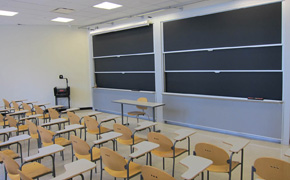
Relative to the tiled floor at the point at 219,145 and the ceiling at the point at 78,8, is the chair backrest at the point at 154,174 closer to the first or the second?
the tiled floor at the point at 219,145

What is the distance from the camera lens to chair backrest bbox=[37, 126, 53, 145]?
147 inches

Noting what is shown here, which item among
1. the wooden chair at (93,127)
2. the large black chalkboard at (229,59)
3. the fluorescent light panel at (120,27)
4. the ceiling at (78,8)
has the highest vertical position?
the ceiling at (78,8)

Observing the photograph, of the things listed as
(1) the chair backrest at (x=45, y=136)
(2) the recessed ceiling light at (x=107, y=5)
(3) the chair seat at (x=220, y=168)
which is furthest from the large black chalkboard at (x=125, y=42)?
(3) the chair seat at (x=220, y=168)

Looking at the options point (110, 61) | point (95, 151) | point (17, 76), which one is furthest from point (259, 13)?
point (17, 76)

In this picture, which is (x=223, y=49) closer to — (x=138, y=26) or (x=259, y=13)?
(x=259, y=13)

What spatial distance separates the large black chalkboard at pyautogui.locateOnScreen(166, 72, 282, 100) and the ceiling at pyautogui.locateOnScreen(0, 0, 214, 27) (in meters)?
1.95

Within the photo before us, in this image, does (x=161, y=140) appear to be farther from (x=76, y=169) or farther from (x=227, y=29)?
(x=227, y=29)

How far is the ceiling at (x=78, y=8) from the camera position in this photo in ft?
18.5

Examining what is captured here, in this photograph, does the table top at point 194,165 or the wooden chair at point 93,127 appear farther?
the wooden chair at point 93,127

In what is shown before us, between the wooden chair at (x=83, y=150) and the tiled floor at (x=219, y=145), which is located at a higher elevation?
the wooden chair at (x=83, y=150)

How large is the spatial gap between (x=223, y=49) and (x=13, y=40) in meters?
7.56

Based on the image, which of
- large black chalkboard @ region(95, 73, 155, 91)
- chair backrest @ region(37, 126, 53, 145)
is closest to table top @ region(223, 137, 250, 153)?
chair backrest @ region(37, 126, 53, 145)

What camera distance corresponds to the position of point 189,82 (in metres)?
6.15

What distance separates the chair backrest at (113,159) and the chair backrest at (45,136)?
146 cm
